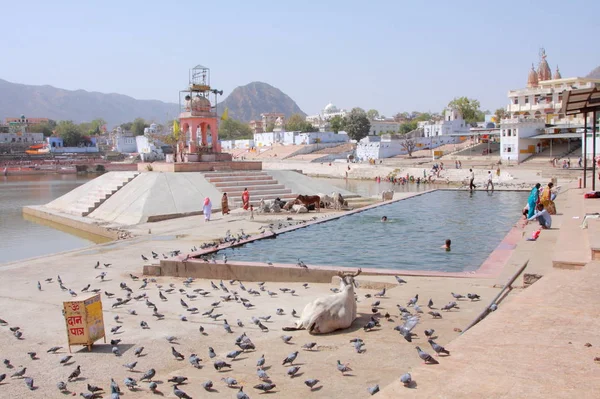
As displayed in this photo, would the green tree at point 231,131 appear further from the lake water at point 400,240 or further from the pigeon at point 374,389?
the pigeon at point 374,389

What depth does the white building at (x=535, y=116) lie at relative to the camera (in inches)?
2056

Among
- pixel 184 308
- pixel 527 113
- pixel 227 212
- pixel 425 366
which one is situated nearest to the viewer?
pixel 425 366

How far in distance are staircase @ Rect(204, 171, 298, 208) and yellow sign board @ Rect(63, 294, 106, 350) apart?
20.0m

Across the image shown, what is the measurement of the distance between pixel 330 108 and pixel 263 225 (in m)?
159

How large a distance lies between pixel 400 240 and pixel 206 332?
359 inches

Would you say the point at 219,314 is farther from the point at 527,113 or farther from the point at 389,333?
the point at 527,113

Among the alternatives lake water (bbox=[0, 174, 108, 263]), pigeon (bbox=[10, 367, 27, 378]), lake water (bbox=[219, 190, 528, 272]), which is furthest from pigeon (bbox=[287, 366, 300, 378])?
lake water (bbox=[0, 174, 108, 263])

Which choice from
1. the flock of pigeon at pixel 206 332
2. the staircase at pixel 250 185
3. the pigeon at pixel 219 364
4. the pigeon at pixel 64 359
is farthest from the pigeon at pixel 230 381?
the staircase at pixel 250 185

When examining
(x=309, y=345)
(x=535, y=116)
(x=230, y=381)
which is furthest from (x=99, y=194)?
(x=535, y=116)

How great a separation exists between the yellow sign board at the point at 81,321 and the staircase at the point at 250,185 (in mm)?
19959

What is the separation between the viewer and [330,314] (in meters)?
7.77

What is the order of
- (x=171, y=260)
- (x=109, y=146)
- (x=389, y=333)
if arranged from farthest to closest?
(x=109, y=146) < (x=171, y=260) < (x=389, y=333)

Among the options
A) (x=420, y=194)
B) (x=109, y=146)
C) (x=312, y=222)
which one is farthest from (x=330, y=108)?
(x=312, y=222)

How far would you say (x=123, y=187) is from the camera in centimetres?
3050
